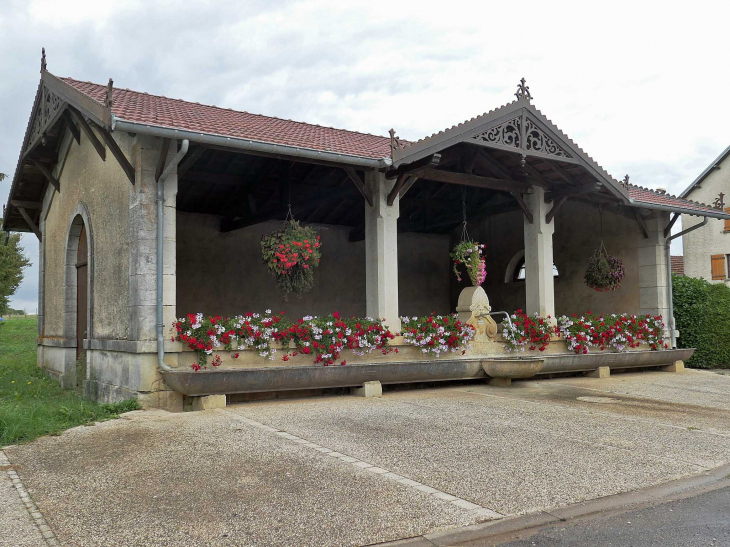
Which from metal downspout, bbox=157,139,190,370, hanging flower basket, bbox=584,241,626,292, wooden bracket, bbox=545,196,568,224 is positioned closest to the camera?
metal downspout, bbox=157,139,190,370

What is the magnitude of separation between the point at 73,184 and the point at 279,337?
4.76 meters

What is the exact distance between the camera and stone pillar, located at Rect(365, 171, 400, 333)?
27.7 ft

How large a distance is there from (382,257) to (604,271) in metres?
4.58

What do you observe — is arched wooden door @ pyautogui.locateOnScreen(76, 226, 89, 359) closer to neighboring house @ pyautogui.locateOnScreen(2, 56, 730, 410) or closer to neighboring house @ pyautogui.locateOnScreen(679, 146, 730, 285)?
neighboring house @ pyautogui.locateOnScreen(2, 56, 730, 410)

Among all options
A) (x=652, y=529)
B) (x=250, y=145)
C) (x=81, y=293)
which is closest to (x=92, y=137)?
(x=250, y=145)

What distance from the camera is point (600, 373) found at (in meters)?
10.2

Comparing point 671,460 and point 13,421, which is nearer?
point 671,460

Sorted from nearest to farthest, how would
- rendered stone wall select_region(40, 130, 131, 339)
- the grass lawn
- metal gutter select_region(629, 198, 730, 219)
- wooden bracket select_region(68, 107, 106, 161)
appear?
the grass lawn < rendered stone wall select_region(40, 130, 131, 339) < wooden bracket select_region(68, 107, 106, 161) < metal gutter select_region(629, 198, 730, 219)

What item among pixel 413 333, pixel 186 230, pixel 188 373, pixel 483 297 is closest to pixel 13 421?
pixel 188 373

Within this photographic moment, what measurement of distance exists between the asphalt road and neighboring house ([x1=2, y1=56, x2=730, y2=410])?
4.28 metres

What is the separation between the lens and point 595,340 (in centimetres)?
1018

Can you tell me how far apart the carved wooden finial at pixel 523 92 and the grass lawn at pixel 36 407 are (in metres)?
6.24

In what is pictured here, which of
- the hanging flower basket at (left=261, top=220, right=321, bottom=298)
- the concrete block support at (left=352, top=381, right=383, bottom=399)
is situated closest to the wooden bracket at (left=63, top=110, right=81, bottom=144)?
the hanging flower basket at (left=261, top=220, right=321, bottom=298)

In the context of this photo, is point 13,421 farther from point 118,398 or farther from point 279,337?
point 279,337
